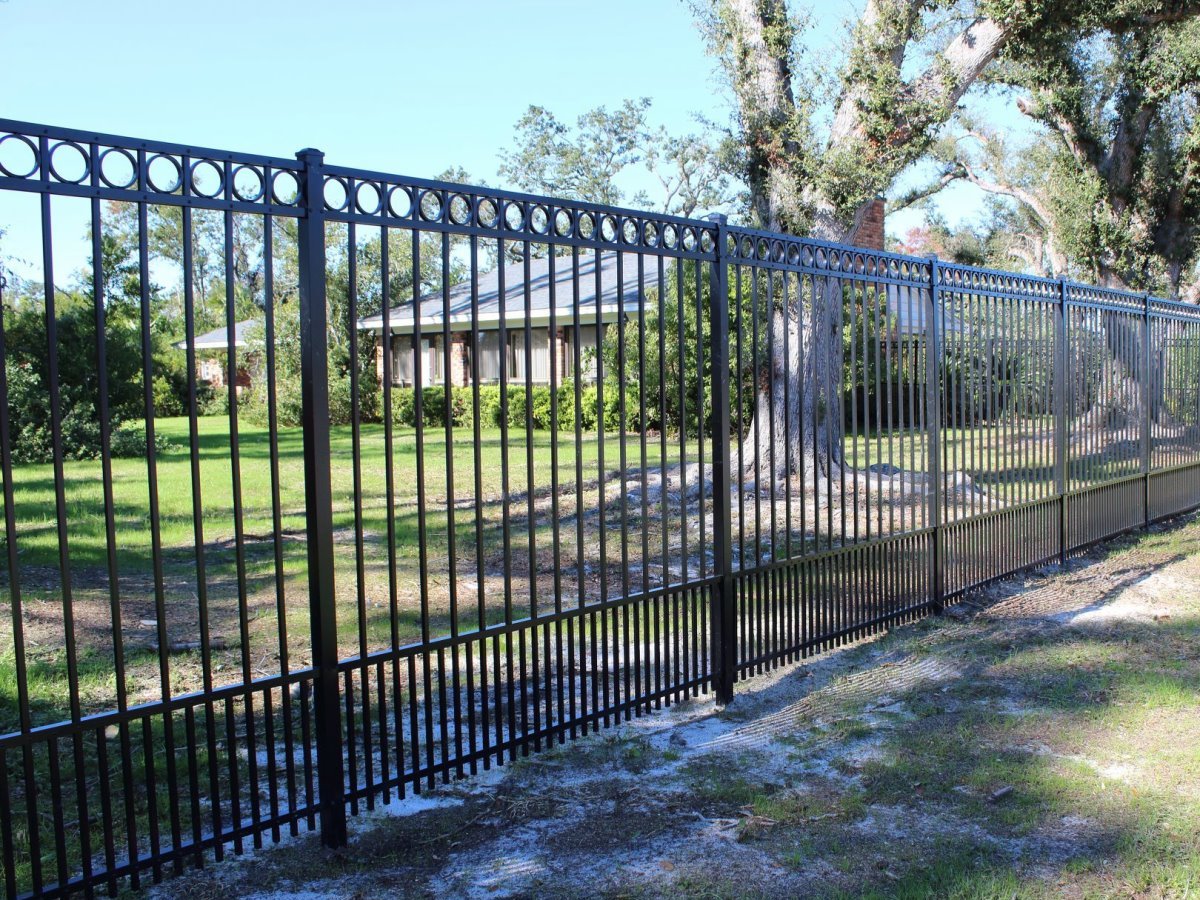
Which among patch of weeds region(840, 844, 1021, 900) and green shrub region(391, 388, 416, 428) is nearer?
patch of weeds region(840, 844, 1021, 900)

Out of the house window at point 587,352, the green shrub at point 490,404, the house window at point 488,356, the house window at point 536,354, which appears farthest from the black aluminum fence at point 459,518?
the house window at point 488,356

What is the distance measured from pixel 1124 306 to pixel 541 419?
13.2 meters

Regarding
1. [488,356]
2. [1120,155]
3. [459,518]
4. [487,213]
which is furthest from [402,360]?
[487,213]

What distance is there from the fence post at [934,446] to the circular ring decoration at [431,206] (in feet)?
15.0

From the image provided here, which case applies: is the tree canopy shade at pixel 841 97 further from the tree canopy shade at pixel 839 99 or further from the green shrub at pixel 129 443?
the green shrub at pixel 129 443

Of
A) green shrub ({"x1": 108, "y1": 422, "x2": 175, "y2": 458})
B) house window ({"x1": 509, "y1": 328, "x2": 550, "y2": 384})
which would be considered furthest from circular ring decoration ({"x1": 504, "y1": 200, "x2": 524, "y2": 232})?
house window ({"x1": 509, "y1": 328, "x2": 550, "y2": 384})

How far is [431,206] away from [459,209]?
15 cm

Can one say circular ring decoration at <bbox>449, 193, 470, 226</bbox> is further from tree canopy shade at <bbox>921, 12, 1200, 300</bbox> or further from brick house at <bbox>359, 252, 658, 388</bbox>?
tree canopy shade at <bbox>921, 12, 1200, 300</bbox>

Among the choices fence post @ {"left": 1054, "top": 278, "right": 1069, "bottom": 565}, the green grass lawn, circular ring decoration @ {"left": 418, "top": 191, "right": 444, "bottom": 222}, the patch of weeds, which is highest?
circular ring decoration @ {"left": 418, "top": 191, "right": 444, "bottom": 222}

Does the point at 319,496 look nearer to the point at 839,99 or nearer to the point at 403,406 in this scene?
the point at 839,99

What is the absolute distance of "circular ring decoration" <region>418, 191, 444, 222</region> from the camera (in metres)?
4.18

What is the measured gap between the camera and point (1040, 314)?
9.20 metres

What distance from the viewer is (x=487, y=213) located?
4.53 meters

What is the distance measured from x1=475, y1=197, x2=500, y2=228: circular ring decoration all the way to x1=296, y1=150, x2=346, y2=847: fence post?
0.78m
